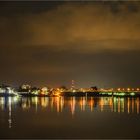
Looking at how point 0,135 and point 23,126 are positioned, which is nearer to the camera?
point 0,135

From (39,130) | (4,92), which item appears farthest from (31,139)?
(4,92)

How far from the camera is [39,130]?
99.2 feet

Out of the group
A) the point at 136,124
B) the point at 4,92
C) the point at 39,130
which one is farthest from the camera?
the point at 4,92

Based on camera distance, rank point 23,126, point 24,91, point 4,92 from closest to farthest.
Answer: point 23,126
point 4,92
point 24,91

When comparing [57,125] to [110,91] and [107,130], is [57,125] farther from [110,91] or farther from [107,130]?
[110,91]

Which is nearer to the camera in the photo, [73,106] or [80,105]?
[73,106]

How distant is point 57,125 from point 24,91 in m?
139

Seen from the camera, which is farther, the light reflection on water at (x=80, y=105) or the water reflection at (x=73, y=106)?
the light reflection on water at (x=80, y=105)

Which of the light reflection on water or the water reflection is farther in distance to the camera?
the light reflection on water

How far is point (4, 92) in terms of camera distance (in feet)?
499

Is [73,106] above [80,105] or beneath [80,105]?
above

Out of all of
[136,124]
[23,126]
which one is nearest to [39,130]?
[23,126]

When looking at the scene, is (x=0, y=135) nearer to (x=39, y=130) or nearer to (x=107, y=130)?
(x=39, y=130)

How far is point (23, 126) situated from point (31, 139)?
25.8 ft
